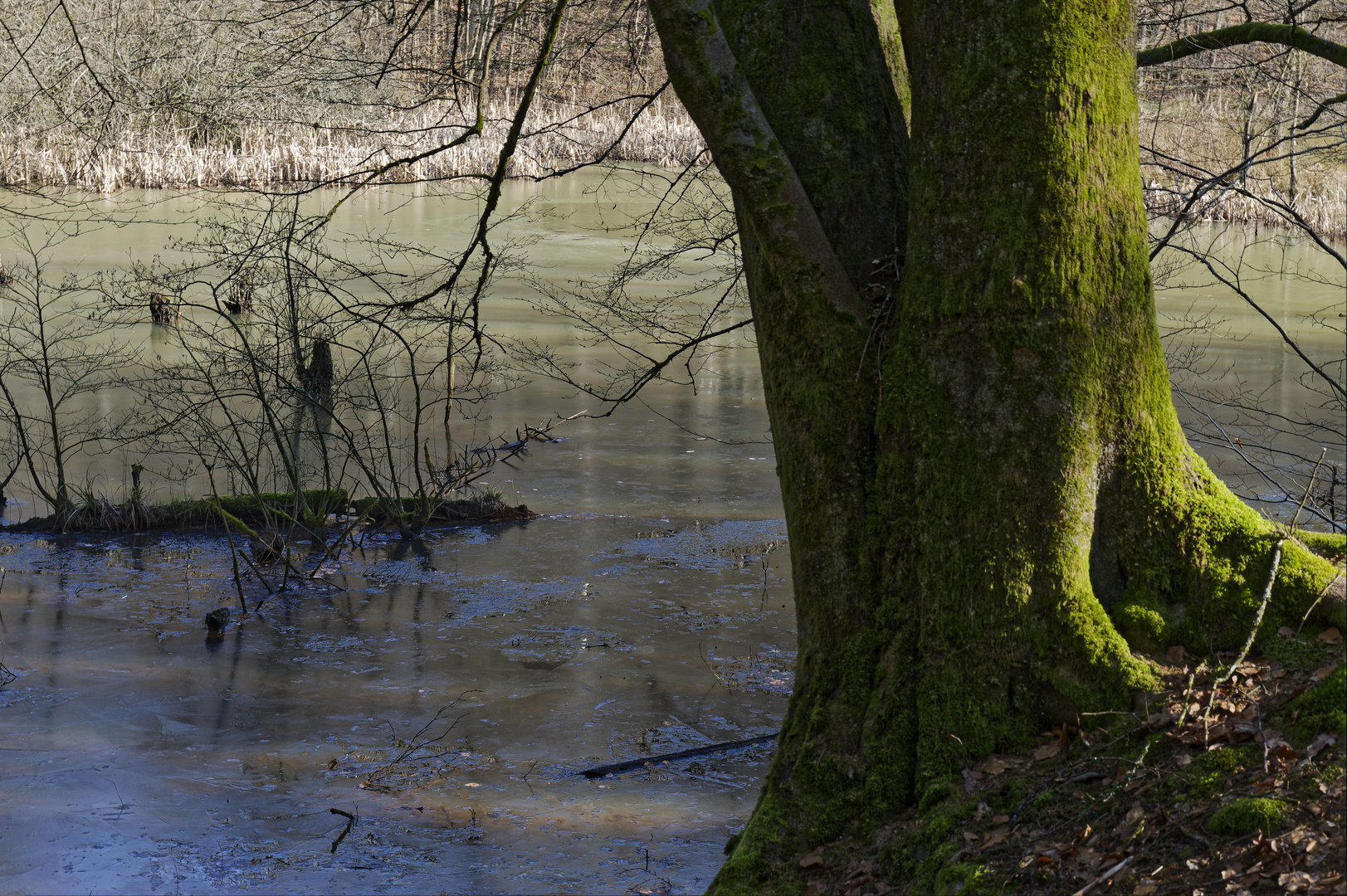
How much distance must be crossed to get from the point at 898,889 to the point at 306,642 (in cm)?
638

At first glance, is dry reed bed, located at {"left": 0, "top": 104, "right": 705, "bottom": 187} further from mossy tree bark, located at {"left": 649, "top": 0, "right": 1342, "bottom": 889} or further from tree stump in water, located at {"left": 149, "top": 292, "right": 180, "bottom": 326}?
mossy tree bark, located at {"left": 649, "top": 0, "right": 1342, "bottom": 889}

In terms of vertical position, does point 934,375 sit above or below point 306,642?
above

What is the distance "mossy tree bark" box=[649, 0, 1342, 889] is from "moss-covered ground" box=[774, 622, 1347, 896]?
0.29 ft

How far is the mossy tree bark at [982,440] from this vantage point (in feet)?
10.00

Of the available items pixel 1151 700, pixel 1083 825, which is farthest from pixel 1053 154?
pixel 1083 825

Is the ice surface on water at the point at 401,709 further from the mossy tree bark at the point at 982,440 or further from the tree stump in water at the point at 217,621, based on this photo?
the mossy tree bark at the point at 982,440

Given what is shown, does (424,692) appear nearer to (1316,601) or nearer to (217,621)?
(217,621)

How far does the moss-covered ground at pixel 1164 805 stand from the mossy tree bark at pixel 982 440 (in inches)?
3.5

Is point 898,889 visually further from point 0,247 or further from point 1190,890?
point 0,247

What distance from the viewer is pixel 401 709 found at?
22.8 ft

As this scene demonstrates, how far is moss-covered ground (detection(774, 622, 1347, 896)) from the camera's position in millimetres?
2422

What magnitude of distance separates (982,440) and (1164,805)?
39.1 inches

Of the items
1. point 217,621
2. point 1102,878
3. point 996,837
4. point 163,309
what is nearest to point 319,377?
point 217,621

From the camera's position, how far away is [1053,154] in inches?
120
